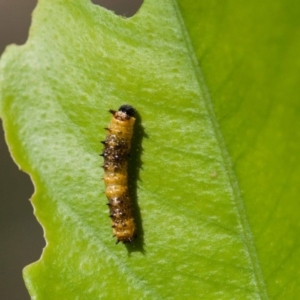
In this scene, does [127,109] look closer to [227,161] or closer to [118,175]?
[118,175]

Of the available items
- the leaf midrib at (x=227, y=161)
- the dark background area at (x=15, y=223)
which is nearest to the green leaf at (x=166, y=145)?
the leaf midrib at (x=227, y=161)

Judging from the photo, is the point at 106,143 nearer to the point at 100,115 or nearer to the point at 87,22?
the point at 100,115

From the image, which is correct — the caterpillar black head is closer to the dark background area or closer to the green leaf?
the green leaf

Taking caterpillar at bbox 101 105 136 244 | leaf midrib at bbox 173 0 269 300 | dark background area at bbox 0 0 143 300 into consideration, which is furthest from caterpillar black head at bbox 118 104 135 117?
dark background area at bbox 0 0 143 300

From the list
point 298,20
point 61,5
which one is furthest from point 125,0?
point 298,20

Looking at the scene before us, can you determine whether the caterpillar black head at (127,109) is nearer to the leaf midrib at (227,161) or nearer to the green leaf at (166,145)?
the green leaf at (166,145)

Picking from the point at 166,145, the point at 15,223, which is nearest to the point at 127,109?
the point at 166,145

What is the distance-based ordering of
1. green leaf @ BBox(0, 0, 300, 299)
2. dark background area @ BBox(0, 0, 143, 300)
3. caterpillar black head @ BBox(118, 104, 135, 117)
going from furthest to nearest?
1. dark background area @ BBox(0, 0, 143, 300)
2. caterpillar black head @ BBox(118, 104, 135, 117)
3. green leaf @ BBox(0, 0, 300, 299)
